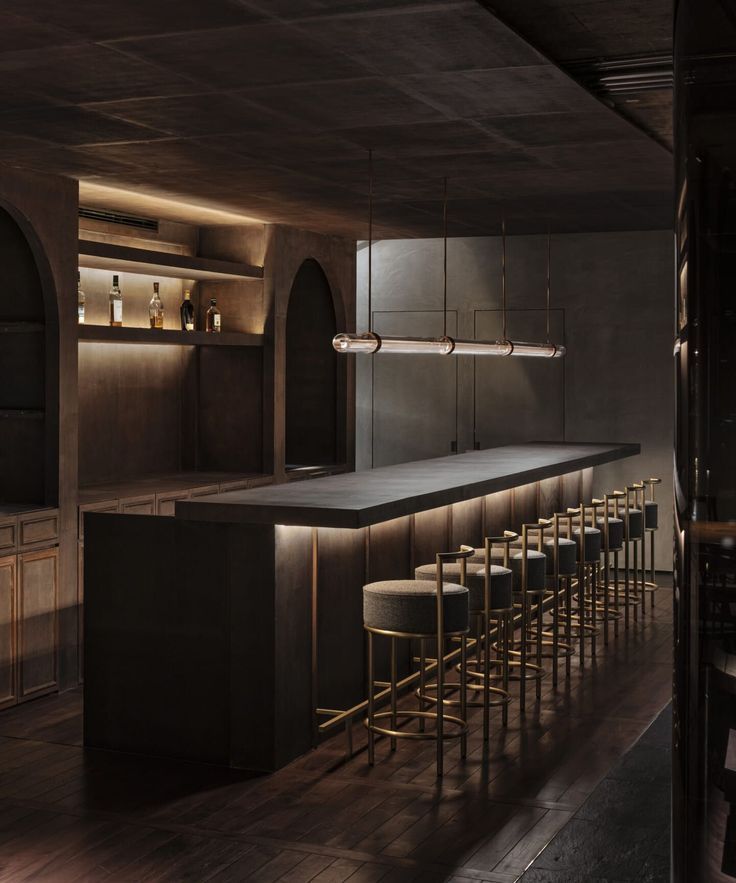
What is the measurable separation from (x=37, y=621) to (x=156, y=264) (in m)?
2.58

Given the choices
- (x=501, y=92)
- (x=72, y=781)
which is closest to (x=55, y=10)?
(x=501, y=92)

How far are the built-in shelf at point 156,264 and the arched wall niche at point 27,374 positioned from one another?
439mm

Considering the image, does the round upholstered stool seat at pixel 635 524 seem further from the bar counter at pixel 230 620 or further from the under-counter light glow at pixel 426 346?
the bar counter at pixel 230 620

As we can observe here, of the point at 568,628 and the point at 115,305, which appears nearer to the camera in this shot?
the point at 568,628

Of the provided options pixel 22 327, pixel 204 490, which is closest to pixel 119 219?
pixel 22 327

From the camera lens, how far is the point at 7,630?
614 cm

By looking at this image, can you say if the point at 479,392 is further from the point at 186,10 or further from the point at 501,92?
the point at 186,10

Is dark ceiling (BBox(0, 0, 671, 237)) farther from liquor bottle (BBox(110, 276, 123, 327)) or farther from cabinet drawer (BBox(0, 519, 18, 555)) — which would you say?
cabinet drawer (BBox(0, 519, 18, 555))

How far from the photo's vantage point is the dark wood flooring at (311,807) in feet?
13.3

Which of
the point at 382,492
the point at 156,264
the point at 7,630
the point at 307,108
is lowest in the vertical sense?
the point at 7,630

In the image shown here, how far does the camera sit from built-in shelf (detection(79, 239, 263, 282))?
23.6 feet

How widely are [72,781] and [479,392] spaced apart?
6.73 meters

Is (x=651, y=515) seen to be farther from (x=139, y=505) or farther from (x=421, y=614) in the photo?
(x=421, y=614)

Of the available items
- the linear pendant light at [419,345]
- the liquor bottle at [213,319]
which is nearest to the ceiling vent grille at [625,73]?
the linear pendant light at [419,345]
